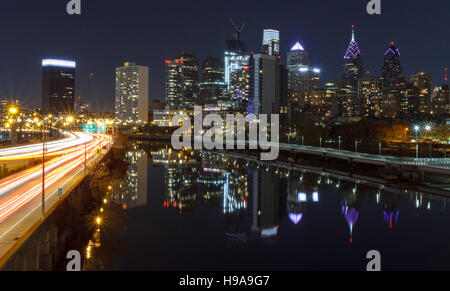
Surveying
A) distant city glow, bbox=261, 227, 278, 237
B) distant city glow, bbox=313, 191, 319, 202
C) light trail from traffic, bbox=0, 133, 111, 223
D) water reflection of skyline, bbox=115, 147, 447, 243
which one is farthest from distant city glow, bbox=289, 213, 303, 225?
light trail from traffic, bbox=0, 133, 111, 223

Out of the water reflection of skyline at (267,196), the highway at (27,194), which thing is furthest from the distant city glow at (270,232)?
the highway at (27,194)

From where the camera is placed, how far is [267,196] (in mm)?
41500

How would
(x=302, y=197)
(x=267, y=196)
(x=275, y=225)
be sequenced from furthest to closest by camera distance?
(x=267, y=196) < (x=302, y=197) < (x=275, y=225)

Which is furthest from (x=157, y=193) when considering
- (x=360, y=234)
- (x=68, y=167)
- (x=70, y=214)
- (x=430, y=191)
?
(x=430, y=191)

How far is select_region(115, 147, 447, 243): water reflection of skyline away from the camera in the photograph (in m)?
32.0

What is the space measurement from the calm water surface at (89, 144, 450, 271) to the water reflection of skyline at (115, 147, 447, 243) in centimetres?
10

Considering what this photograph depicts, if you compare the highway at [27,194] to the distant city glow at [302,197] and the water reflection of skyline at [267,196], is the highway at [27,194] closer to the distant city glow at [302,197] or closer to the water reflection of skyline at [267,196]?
the water reflection of skyline at [267,196]

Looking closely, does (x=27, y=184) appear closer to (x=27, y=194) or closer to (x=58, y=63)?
(x=27, y=194)

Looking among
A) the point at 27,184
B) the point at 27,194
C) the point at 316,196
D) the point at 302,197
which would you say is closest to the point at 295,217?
the point at 302,197

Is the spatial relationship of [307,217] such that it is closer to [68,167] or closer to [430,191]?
[430,191]

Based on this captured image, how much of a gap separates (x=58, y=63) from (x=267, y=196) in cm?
15722

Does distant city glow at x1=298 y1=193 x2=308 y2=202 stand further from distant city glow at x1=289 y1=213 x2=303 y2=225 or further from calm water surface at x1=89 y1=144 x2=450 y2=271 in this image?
distant city glow at x1=289 y1=213 x2=303 y2=225

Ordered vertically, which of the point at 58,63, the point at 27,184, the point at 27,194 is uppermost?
the point at 58,63

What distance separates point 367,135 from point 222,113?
405 ft
